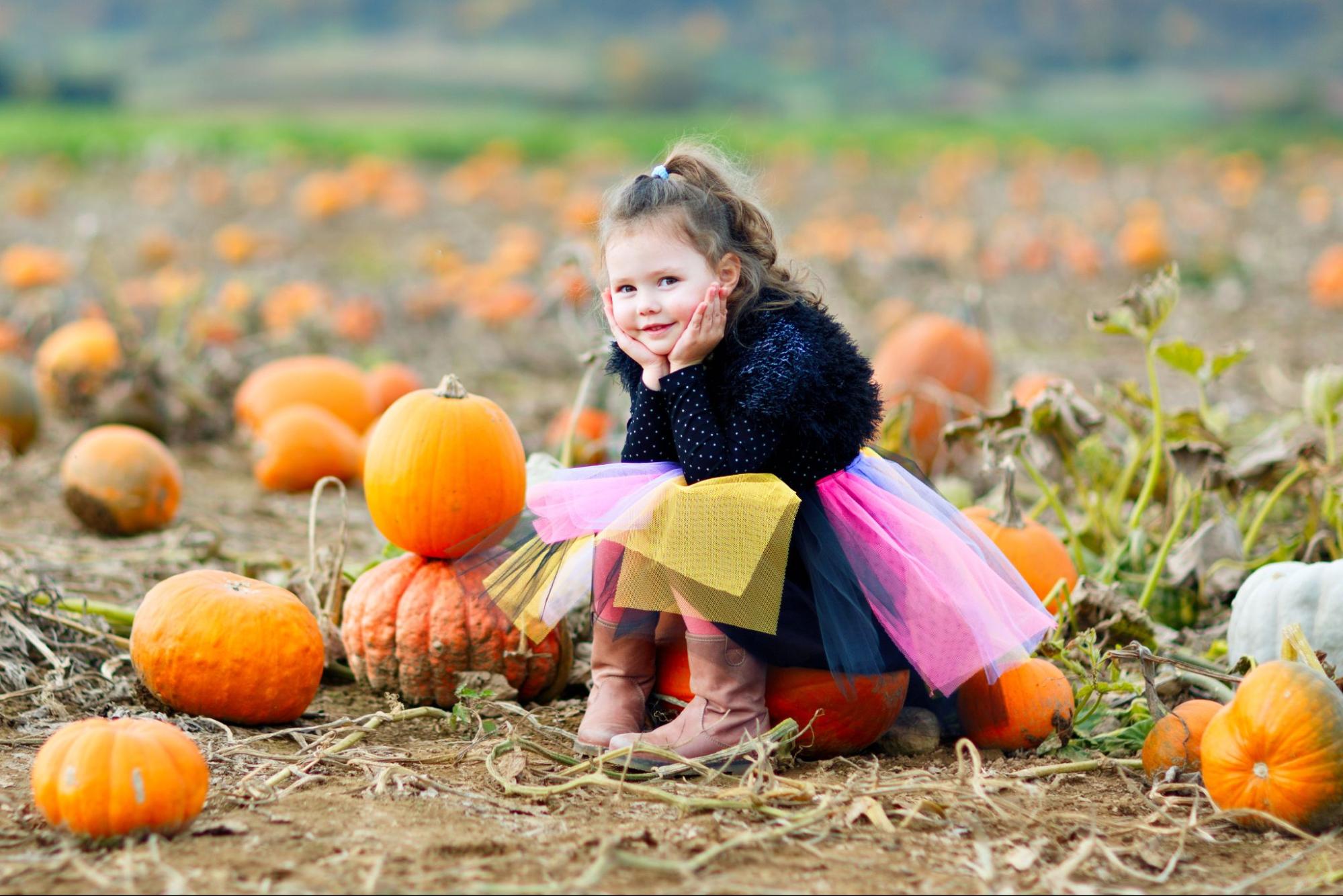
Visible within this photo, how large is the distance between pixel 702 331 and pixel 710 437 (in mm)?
222

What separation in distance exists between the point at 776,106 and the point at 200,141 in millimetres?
17425

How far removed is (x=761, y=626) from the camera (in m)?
2.66

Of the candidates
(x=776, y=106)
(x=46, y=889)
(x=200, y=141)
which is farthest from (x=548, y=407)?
(x=776, y=106)

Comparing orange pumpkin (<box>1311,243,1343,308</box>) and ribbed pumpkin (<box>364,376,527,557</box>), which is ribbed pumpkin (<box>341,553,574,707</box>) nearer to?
ribbed pumpkin (<box>364,376,527,557</box>)

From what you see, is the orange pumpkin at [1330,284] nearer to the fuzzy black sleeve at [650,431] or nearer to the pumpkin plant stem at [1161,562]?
the pumpkin plant stem at [1161,562]

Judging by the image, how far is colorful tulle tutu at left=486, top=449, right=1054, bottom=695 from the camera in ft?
8.79

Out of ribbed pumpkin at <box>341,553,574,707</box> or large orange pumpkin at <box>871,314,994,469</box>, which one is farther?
large orange pumpkin at <box>871,314,994,469</box>

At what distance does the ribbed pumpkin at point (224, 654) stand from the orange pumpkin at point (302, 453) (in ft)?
7.56

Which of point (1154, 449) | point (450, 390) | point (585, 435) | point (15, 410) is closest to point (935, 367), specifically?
point (585, 435)

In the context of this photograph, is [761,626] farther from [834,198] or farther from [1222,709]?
[834,198]

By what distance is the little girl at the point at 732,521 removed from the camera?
8.86 ft

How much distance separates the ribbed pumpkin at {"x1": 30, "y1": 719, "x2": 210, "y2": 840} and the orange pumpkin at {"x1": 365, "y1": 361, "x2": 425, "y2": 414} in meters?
3.79

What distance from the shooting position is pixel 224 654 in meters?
2.94

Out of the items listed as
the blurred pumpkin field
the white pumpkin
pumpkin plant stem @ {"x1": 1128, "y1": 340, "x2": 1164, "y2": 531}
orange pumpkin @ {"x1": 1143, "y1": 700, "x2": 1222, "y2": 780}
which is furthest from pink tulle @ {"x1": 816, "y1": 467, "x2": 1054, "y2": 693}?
pumpkin plant stem @ {"x1": 1128, "y1": 340, "x2": 1164, "y2": 531}
